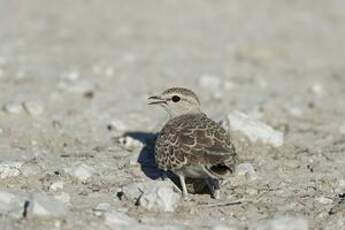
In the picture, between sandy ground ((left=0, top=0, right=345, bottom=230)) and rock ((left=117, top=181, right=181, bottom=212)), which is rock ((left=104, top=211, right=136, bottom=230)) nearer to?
sandy ground ((left=0, top=0, right=345, bottom=230))

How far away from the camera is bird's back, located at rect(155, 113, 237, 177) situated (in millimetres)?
7301

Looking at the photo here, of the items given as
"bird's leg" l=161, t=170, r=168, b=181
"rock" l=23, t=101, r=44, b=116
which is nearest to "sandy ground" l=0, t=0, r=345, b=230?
"rock" l=23, t=101, r=44, b=116

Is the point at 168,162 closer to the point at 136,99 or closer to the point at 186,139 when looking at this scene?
the point at 186,139

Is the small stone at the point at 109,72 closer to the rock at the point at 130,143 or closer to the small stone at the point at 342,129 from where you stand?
the rock at the point at 130,143

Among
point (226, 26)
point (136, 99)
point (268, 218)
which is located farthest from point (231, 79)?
point (268, 218)

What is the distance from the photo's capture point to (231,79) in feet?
40.7

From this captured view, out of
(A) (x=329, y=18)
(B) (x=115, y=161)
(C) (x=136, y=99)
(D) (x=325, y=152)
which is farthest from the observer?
(A) (x=329, y=18)

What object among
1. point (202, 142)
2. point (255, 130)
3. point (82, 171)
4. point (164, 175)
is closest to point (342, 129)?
point (255, 130)

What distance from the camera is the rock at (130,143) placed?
30.0 ft

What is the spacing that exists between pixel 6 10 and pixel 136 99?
4.96 m

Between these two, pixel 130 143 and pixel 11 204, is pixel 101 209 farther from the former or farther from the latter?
pixel 130 143

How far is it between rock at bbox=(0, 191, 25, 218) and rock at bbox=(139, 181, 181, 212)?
96cm

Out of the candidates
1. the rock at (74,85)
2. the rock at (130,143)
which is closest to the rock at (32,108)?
the rock at (74,85)

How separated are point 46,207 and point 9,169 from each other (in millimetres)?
1273
